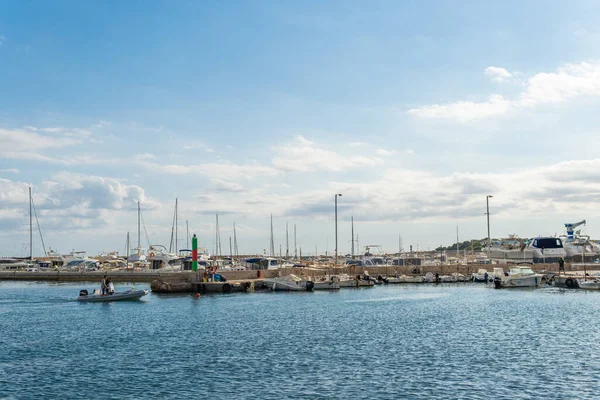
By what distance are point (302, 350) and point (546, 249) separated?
298ft

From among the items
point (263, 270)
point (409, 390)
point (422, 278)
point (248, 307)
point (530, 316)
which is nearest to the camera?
point (409, 390)

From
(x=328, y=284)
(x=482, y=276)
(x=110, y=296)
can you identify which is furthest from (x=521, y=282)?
(x=110, y=296)

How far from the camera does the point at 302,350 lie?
117 ft

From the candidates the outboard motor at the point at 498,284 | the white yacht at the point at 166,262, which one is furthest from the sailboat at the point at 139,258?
the outboard motor at the point at 498,284

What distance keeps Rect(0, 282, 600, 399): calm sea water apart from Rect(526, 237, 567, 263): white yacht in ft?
162

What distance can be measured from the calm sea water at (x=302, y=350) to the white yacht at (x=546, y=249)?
1948 inches

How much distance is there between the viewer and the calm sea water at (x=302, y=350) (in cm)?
2648

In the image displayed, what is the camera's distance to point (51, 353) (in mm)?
35594

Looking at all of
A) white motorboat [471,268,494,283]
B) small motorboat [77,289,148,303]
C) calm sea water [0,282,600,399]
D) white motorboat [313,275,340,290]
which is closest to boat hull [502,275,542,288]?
white motorboat [471,268,494,283]

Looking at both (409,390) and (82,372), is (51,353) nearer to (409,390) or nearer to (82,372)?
(82,372)

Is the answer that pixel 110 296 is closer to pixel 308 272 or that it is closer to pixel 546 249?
pixel 308 272

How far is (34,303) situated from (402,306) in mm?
42860

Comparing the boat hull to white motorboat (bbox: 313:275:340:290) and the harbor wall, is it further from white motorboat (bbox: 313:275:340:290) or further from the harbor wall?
white motorboat (bbox: 313:275:340:290)

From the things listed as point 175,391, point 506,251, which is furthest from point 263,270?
point 175,391
